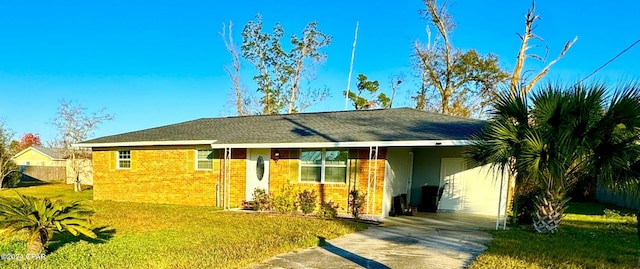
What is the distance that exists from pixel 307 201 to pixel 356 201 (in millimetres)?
1538

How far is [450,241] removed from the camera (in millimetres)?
7738

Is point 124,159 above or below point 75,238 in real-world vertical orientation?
above

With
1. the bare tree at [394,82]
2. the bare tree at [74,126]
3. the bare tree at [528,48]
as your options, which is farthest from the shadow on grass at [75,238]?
the bare tree at [394,82]

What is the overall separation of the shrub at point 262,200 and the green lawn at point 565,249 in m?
6.62

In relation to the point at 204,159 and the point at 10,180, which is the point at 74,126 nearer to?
the point at 10,180

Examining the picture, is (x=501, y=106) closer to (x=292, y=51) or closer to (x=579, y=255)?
(x=579, y=255)

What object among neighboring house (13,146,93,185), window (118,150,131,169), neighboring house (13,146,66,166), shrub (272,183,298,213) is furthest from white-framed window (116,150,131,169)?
neighboring house (13,146,66,166)

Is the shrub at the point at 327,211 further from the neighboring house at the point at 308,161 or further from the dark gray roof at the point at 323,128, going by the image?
the dark gray roof at the point at 323,128

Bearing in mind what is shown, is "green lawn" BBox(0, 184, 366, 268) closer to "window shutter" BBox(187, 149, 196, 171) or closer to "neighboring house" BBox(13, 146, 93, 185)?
"window shutter" BBox(187, 149, 196, 171)

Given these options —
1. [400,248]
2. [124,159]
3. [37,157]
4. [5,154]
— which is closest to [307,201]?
[400,248]

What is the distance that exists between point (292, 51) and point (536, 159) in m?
24.2

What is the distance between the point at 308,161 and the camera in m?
12.2

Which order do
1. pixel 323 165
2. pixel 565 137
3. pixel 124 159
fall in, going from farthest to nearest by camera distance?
1. pixel 124 159
2. pixel 323 165
3. pixel 565 137

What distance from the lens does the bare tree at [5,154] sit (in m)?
22.8
